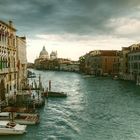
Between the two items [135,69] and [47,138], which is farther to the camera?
[135,69]

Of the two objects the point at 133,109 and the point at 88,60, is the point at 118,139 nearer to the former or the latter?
the point at 133,109

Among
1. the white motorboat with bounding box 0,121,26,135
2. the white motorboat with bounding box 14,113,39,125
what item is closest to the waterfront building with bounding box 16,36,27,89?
the white motorboat with bounding box 14,113,39,125

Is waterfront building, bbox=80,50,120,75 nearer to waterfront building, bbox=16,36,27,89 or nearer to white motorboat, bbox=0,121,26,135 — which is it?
waterfront building, bbox=16,36,27,89

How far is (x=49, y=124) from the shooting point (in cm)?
3034

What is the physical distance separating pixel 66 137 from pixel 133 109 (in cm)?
1432

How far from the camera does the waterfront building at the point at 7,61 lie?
36250mm

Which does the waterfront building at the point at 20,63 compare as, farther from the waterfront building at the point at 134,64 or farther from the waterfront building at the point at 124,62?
the waterfront building at the point at 124,62

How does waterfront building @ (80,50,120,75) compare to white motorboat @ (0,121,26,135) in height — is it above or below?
above

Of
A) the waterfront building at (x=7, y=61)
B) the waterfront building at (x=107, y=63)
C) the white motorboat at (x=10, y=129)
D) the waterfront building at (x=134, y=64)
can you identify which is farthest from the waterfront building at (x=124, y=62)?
the white motorboat at (x=10, y=129)

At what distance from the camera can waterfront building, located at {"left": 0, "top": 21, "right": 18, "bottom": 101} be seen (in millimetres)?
36250

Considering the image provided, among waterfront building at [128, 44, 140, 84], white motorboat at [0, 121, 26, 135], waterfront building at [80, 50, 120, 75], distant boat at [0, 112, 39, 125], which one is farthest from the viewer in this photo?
waterfront building at [80, 50, 120, 75]

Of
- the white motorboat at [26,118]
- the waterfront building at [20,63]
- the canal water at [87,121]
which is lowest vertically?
the canal water at [87,121]

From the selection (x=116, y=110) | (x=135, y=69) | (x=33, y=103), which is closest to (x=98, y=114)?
(x=116, y=110)

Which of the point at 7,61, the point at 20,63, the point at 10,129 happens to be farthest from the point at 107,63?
the point at 10,129
